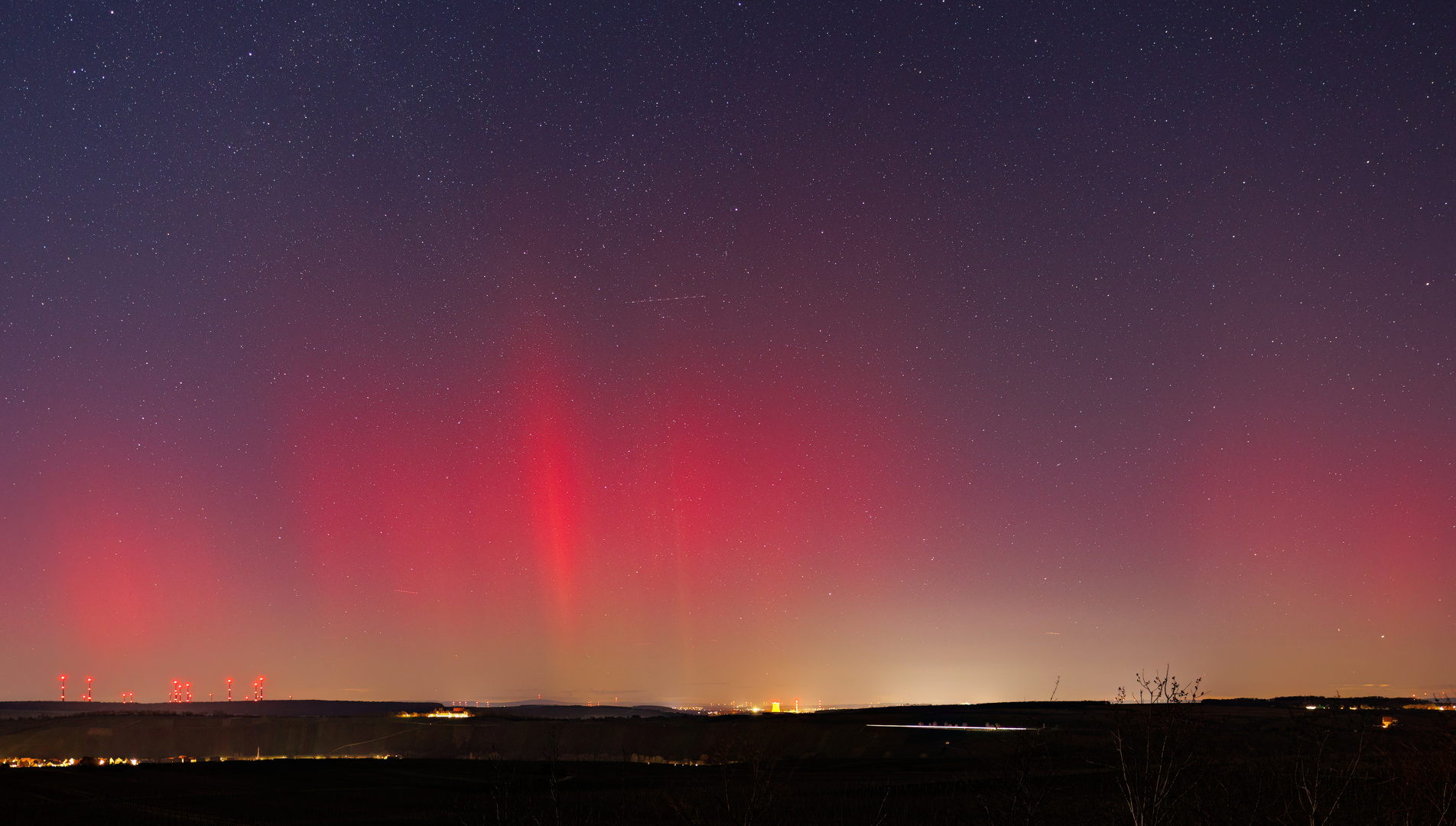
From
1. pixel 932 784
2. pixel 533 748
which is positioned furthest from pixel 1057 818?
pixel 533 748

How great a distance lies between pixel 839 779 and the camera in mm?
77812

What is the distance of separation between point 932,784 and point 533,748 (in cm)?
7398

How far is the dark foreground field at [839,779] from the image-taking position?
64.8 feet

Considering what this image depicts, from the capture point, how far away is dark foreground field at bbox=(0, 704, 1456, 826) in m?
19.8

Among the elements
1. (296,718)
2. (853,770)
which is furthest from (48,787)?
(296,718)

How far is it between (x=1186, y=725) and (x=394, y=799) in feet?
206

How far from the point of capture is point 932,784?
69062mm

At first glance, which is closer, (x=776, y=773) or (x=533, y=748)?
(x=776, y=773)

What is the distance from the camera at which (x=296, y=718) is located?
15725cm

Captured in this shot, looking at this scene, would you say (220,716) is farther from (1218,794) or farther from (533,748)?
(1218,794)

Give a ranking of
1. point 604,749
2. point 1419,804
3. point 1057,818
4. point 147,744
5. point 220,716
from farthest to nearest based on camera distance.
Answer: point 220,716
point 147,744
point 604,749
point 1057,818
point 1419,804

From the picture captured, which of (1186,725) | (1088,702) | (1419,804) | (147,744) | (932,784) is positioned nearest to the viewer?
(1186,725)

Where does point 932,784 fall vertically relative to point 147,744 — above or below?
below

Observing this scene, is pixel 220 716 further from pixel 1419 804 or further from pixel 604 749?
pixel 1419 804
